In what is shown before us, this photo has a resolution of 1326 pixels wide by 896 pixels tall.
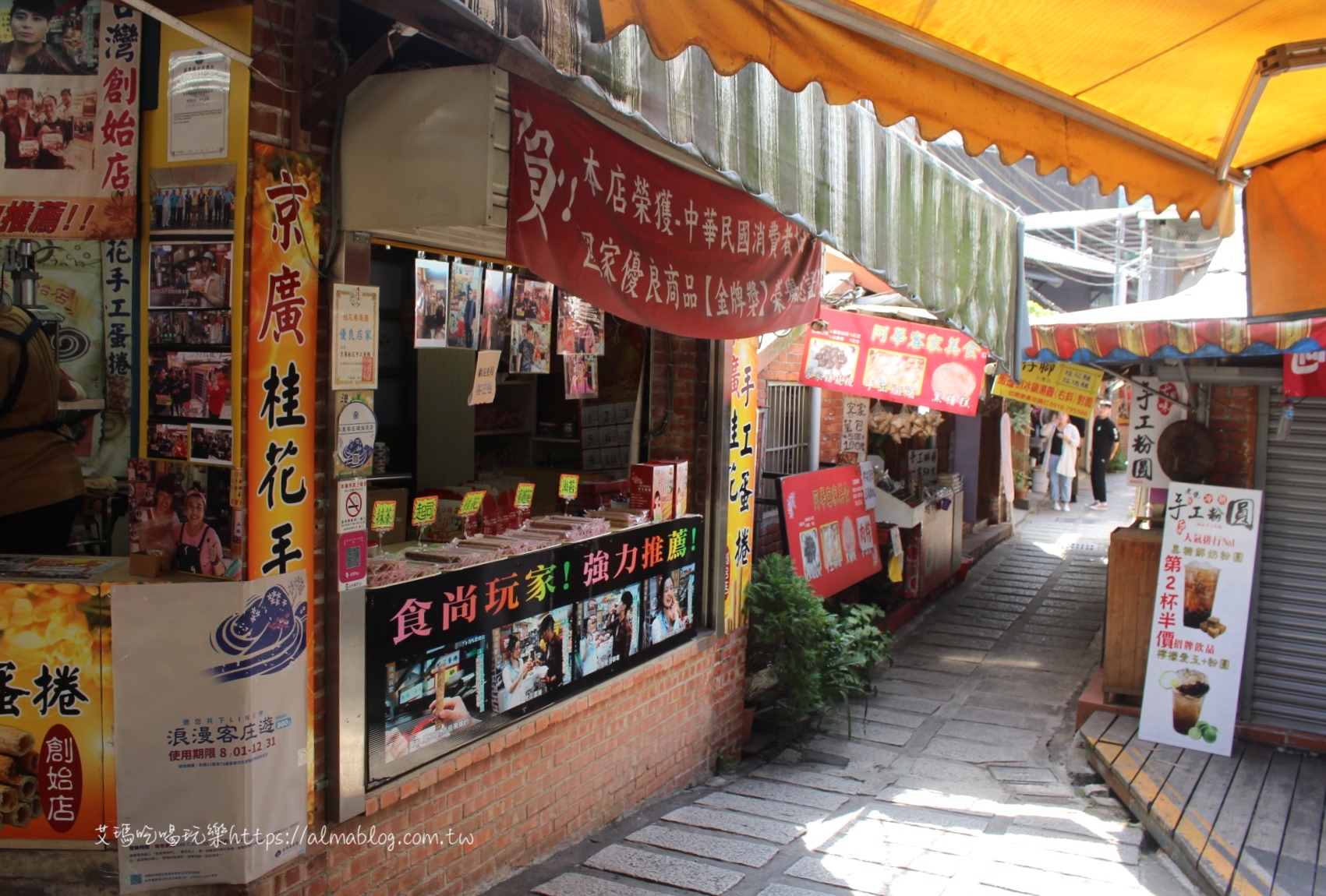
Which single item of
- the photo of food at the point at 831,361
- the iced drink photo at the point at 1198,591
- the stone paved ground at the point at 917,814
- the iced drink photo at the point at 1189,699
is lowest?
the stone paved ground at the point at 917,814

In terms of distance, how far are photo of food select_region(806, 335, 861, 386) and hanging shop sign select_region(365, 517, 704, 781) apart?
2.51 metres

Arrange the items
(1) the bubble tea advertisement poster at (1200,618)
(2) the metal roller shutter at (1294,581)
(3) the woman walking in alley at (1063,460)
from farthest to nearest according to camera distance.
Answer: (3) the woman walking in alley at (1063,460) → (2) the metal roller shutter at (1294,581) → (1) the bubble tea advertisement poster at (1200,618)

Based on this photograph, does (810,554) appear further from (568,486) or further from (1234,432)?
(1234,432)

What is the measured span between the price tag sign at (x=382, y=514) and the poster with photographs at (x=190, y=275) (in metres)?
1.19

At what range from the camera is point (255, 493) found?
3.48 m

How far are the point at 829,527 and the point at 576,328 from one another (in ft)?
14.2

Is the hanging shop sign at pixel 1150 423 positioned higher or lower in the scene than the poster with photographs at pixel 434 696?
higher

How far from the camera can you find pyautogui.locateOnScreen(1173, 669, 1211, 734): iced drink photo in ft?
24.0

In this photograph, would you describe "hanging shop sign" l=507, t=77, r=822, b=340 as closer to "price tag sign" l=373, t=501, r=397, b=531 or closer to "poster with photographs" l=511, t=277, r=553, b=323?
"poster with photographs" l=511, t=277, r=553, b=323

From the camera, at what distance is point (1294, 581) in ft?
25.2

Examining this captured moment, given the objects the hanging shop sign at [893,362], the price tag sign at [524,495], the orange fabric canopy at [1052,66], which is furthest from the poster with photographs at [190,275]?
the hanging shop sign at [893,362]

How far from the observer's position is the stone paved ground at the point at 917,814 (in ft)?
16.6

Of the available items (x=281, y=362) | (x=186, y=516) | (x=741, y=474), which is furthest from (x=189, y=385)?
(x=741, y=474)

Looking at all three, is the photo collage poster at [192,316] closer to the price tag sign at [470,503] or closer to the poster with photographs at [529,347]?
the price tag sign at [470,503]
